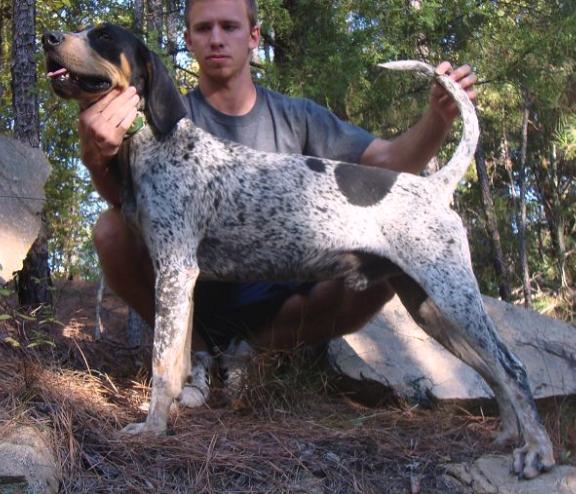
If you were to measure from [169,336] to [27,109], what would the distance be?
2.99m

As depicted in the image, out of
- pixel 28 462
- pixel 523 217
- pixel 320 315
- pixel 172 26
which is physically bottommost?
pixel 523 217

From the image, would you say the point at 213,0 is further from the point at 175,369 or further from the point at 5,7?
the point at 5,7

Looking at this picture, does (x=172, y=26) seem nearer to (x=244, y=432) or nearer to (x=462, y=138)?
(x=462, y=138)

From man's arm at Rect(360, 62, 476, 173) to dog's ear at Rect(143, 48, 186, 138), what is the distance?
1.14 m

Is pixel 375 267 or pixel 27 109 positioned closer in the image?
pixel 375 267

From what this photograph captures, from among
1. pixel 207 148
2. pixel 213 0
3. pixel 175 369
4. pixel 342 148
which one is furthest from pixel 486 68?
pixel 175 369

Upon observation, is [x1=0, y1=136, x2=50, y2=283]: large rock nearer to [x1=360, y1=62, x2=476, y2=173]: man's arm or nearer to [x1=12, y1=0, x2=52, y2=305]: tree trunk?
[x1=12, y1=0, x2=52, y2=305]: tree trunk

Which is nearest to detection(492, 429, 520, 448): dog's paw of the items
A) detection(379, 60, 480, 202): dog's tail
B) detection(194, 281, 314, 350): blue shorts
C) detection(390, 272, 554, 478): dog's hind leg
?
detection(390, 272, 554, 478): dog's hind leg

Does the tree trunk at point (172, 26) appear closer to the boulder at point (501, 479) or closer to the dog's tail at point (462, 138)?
the dog's tail at point (462, 138)

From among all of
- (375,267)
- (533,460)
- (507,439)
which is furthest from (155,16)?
(533,460)

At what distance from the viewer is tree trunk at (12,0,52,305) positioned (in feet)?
17.5

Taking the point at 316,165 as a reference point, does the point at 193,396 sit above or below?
below

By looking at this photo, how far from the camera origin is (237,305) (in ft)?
13.7

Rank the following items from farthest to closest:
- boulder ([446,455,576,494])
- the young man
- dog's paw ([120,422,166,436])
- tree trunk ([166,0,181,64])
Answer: tree trunk ([166,0,181,64])
the young man
dog's paw ([120,422,166,436])
boulder ([446,455,576,494])
